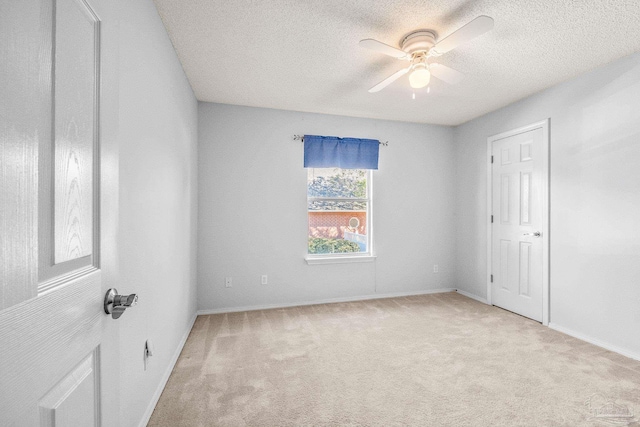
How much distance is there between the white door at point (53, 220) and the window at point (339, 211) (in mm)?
3191

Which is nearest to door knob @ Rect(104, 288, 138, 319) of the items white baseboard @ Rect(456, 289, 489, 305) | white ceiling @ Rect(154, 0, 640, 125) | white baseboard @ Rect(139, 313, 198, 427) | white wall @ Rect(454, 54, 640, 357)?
white baseboard @ Rect(139, 313, 198, 427)

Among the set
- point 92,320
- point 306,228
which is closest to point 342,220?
point 306,228

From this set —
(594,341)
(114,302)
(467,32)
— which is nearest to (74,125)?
(114,302)

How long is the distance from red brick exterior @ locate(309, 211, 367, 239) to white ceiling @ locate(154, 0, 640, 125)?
4.73ft

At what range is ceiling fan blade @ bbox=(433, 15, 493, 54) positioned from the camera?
66.4 inches

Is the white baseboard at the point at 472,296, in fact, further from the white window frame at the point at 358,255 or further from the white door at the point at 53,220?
the white door at the point at 53,220

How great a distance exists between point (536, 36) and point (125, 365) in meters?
Result: 3.38

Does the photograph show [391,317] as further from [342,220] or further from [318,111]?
[318,111]

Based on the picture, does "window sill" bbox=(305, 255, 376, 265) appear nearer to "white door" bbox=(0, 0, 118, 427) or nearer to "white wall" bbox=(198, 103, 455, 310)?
"white wall" bbox=(198, 103, 455, 310)

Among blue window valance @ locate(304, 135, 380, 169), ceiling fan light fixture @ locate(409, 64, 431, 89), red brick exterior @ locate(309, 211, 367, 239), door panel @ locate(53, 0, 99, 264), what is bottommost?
red brick exterior @ locate(309, 211, 367, 239)

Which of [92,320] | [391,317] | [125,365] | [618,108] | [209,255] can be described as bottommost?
[391,317]

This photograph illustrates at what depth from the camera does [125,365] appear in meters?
1.45

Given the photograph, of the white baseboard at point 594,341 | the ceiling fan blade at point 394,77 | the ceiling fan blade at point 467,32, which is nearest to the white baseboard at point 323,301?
the white baseboard at point 594,341

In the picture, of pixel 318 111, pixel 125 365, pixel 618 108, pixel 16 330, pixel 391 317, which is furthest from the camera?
pixel 318 111
